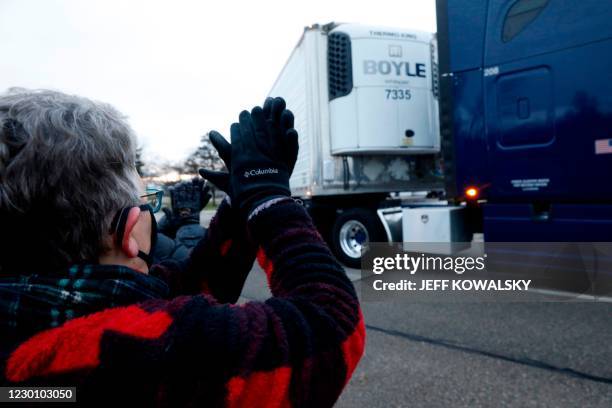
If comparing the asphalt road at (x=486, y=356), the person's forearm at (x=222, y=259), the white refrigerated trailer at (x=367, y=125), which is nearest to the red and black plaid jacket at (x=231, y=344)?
the person's forearm at (x=222, y=259)

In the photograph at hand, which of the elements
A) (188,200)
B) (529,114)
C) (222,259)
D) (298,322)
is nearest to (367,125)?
(529,114)

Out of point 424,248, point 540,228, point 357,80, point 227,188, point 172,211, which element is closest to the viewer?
point 227,188

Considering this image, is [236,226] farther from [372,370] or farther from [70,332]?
[372,370]

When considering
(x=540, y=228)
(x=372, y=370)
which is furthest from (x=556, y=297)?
(x=372, y=370)

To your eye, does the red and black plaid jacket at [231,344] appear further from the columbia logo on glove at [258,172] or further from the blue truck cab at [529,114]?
the blue truck cab at [529,114]

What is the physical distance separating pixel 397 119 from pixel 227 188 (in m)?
5.30

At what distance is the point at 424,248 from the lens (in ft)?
18.6

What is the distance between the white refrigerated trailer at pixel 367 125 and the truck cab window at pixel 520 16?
1865 millimetres

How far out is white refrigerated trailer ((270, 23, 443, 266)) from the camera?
6.19 metres

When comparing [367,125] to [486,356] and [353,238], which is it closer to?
[353,238]

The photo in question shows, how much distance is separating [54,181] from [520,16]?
457 cm

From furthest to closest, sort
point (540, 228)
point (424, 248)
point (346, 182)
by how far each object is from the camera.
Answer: point (346, 182)
point (424, 248)
point (540, 228)

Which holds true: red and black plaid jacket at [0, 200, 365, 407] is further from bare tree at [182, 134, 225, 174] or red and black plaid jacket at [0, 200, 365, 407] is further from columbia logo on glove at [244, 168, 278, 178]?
bare tree at [182, 134, 225, 174]

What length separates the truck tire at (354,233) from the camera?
21.1ft
